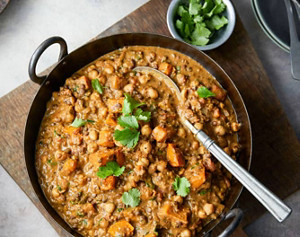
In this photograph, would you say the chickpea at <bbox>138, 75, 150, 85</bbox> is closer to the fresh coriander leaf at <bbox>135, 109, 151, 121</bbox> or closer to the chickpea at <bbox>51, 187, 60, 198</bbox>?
the fresh coriander leaf at <bbox>135, 109, 151, 121</bbox>

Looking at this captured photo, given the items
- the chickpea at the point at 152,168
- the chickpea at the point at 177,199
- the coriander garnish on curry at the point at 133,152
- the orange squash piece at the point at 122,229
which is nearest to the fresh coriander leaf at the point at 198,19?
the coriander garnish on curry at the point at 133,152

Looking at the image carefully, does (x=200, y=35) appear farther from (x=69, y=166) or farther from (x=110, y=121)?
(x=69, y=166)

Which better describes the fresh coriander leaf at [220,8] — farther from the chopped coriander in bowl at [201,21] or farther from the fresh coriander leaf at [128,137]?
the fresh coriander leaf at [128,137]

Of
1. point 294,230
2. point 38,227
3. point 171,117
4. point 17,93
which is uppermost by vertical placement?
point 17,93

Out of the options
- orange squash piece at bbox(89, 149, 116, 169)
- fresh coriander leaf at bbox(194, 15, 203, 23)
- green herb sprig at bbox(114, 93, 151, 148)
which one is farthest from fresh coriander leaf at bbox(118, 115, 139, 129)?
fresh coriander leaf at bbox(194, 15, 203, 23)

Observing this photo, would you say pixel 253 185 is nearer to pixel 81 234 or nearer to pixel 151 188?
pixel 151 188

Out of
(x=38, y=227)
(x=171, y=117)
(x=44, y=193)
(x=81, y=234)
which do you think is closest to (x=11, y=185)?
(x=38, y=227)
